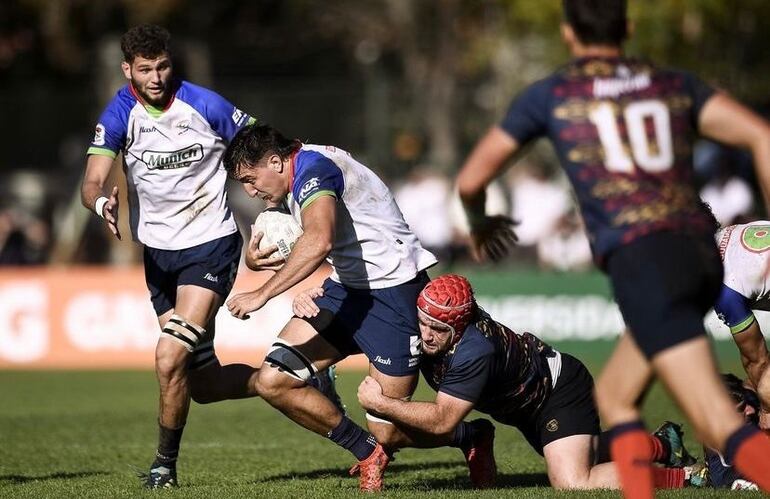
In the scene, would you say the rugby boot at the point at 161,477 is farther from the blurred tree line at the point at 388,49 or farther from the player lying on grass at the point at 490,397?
the blurred tree line at the point at 388,49

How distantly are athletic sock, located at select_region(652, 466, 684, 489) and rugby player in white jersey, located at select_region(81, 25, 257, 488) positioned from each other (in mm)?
2588

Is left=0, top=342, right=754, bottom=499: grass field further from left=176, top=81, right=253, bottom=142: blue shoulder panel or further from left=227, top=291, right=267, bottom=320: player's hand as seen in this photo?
left=176, top=81, right=253, bottom=142: blue shoulder panel

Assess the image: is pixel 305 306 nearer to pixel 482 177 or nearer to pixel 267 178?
pixel 267 178

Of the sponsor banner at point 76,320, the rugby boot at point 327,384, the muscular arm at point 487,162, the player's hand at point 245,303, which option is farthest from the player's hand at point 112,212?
the sponsor banner at point 76,320

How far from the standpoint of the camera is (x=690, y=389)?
514 centimetres

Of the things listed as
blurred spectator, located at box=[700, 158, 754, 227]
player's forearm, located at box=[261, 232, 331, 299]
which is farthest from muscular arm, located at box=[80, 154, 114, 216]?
blurred spectator, located at box=[700, 158, 754, 227]

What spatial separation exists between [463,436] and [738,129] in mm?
3117

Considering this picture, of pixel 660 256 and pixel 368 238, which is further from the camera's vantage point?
pixel 368 238

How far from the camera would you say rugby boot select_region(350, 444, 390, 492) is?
7.62 meters

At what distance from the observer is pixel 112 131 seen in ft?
27.5

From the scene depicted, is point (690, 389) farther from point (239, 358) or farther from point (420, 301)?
point (239, 358)

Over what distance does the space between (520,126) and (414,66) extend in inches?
841

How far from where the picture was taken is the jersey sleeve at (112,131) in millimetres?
8375

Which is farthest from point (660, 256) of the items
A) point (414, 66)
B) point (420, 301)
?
point (414, 66)
